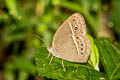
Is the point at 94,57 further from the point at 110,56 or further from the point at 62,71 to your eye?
the point at 62,71

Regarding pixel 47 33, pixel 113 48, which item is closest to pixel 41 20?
pixel 47 33

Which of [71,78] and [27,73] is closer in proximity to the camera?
[71,78]

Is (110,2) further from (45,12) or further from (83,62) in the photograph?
(83,62)

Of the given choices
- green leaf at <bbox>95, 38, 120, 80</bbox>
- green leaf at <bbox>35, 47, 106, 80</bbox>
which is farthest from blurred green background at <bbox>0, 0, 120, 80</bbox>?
green leaf at <bbox>35, 47, 106, 80</bbox>

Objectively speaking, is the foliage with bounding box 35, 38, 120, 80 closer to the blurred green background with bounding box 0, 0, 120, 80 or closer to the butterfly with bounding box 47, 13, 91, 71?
the butterfly with bounding box 47, 13, 91, 71

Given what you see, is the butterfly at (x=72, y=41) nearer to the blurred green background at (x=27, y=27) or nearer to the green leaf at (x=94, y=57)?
the green leaf at (x=94, y=57)

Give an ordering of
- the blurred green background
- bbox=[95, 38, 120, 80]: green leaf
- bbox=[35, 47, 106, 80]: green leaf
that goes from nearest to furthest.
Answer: bbox=[35, 47, 106, 80]: green leaf
bbox=[95, 38, 120, 80]: green leaf
the blurred green background
